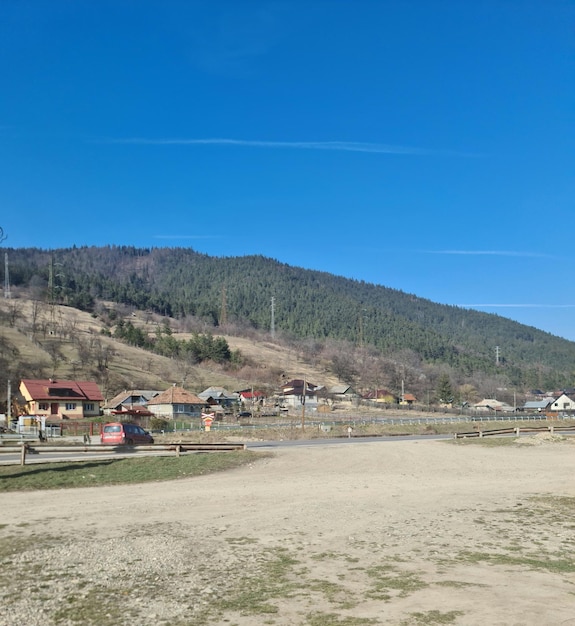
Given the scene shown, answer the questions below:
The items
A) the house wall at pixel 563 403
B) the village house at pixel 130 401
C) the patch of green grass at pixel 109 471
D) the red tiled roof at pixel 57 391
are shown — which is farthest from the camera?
the house wall at pixel 563 403

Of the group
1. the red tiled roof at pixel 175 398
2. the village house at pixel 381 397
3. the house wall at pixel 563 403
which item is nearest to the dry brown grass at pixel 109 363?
the red tiled roof at pixel 175 398

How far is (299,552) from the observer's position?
479 inches

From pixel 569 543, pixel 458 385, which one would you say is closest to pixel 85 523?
pixel 569 543

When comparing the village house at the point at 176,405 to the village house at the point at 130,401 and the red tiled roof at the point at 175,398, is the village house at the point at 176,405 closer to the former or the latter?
the red tiled roof at the point at 175,398

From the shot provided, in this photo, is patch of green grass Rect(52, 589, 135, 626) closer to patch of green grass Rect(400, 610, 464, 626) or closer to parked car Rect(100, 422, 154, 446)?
patch of green grass Rect(400, 610, 464, 626)

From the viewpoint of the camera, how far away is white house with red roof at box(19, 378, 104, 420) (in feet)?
261

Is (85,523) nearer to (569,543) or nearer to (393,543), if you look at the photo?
(393,543)

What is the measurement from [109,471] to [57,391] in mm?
62250

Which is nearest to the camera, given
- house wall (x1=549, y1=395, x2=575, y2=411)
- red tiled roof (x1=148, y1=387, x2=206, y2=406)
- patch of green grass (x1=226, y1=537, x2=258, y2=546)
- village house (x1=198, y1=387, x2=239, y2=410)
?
patch of green grass (x1=226, y1=537, x2=258, y2=546)

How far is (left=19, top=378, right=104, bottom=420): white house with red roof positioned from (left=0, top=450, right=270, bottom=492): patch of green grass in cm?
5632

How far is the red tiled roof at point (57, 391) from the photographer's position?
263 feet

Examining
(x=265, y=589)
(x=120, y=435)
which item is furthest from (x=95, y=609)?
(x=120, y=435)

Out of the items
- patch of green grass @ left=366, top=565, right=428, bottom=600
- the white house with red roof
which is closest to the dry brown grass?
the white house with red roof

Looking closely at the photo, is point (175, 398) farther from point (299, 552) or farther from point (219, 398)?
point (299, 552)
